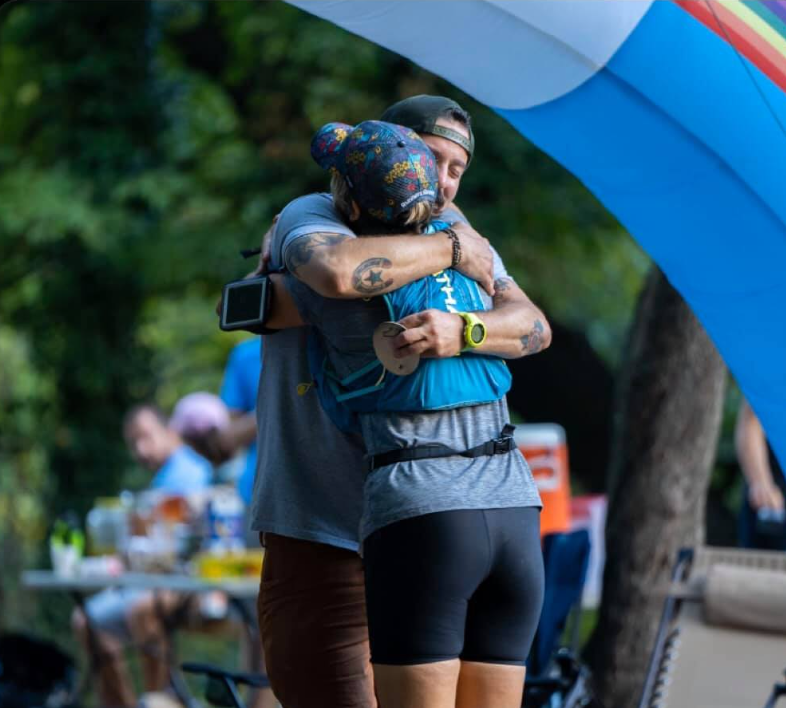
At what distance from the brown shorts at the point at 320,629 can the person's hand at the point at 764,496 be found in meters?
3.29

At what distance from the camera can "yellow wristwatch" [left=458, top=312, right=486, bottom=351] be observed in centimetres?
295

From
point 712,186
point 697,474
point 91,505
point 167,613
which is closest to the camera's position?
point 712,186

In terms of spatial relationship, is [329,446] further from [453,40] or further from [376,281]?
[453,40]

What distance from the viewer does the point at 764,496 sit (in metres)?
6.29

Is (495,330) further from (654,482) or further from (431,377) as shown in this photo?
(654,482)

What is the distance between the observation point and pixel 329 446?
11.0ft

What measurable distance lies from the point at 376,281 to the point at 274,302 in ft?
1.19

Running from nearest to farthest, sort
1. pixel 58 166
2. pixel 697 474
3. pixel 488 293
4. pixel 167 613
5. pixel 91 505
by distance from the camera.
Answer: pixel 488 293, pixel 697 474, pixel 167 613, pixel 58 166, pixel 91 505

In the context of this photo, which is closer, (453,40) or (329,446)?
(329,446)

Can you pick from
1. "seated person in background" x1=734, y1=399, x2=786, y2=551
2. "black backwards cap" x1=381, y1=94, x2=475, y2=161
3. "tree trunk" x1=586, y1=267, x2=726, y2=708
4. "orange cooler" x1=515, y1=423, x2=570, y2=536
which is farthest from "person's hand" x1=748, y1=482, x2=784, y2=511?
"black backwards cap" x1=381, y1=94, x2=475, y2=161

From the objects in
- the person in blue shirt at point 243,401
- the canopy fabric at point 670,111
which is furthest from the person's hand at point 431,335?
the person in blue shirt at point 243,401

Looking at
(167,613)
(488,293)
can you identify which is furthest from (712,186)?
(167,613)

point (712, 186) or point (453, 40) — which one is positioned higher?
point (453, 40)

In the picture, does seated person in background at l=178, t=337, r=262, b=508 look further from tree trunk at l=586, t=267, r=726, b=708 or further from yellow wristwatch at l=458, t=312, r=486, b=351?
yellow wristwatch at l=458, t=312, r=486, b=351
